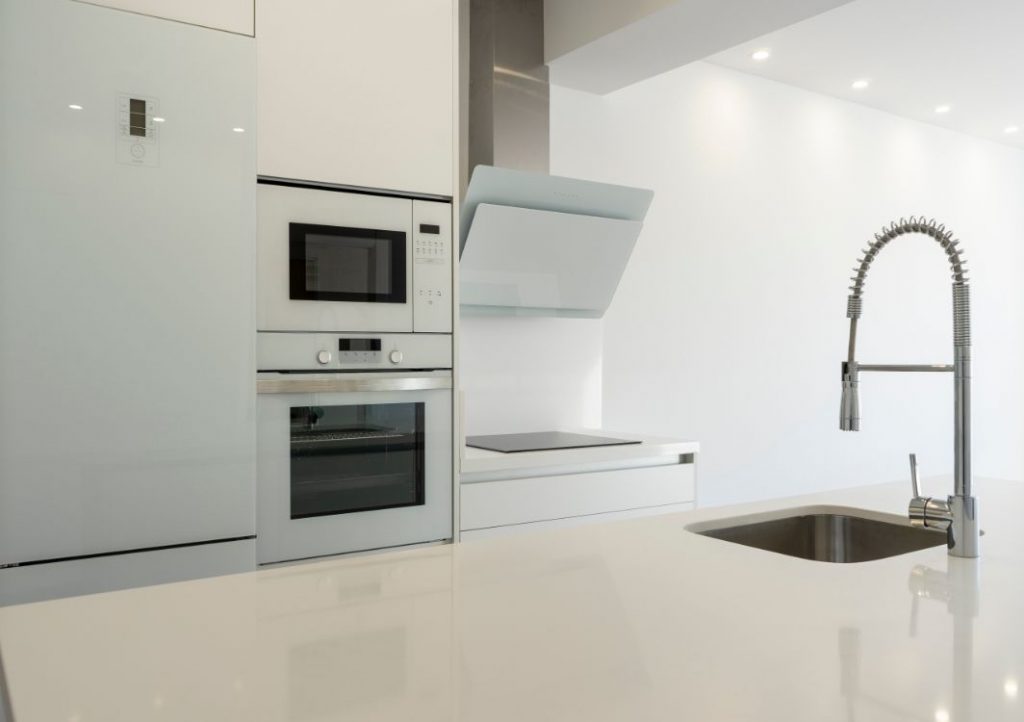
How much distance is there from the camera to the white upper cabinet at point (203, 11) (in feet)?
6.24

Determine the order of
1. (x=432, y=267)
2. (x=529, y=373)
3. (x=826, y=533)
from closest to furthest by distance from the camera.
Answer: (x=826, y=533) < (x=432, y=267) < (x=529, y=373)

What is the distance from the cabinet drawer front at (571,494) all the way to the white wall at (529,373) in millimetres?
656

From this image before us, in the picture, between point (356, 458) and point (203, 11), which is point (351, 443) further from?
point (203, 11)

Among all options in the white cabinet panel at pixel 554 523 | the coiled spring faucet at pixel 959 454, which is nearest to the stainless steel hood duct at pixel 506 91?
the white cabinet panel at pixel 554 523

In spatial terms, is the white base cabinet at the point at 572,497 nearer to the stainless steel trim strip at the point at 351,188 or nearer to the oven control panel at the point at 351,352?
the oven control panel at the point at 351,352

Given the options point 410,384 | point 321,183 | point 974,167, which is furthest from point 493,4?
point 974,167

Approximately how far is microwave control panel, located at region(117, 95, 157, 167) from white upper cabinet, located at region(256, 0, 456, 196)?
25 cm

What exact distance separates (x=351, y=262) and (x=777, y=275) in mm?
2939

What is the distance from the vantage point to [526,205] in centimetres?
290

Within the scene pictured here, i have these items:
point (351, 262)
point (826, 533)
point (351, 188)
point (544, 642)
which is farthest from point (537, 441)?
point (544, 642)

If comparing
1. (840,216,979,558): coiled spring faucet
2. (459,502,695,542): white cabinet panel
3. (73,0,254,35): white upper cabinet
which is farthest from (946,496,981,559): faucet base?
(73,0,254,35): white upper cabinet

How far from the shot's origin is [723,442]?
4.22 meters

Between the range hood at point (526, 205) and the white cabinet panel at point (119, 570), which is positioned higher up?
the range hood at point (526, 205)

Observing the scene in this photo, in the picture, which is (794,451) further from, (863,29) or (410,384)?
(410,384)
